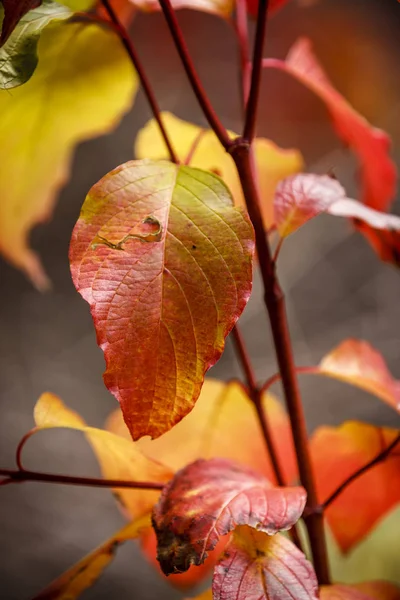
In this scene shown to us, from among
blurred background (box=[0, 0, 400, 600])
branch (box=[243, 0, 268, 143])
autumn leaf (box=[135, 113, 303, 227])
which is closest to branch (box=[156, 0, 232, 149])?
branch (box=[243, 0, 268, 143])

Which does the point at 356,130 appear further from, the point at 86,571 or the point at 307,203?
the point at 86,571

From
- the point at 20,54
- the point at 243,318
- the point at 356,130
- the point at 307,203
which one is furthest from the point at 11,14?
the point at 243,318

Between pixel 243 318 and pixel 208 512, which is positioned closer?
pixel 208 512

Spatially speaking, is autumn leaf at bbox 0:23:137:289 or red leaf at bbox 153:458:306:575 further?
autumn leaf at bbox 0:23:137:289

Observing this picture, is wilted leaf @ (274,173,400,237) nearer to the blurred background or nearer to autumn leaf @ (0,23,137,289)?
autumn leaf @ (0,23,137,289)

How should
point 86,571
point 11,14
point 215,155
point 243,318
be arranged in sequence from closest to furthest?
point 11,14, point 86,571, point 215,155, point 243,318

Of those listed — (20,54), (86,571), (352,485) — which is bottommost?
(352,485)
